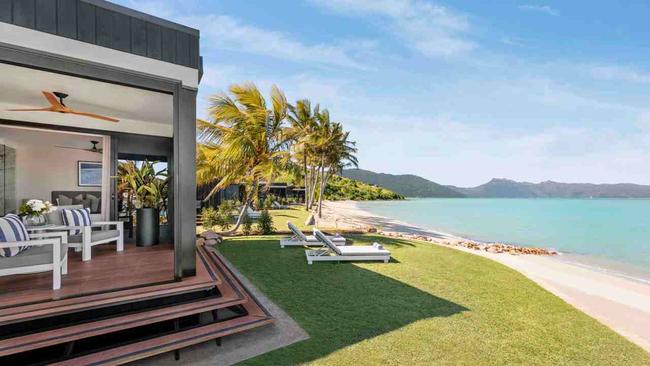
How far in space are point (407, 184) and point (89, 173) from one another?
102 m

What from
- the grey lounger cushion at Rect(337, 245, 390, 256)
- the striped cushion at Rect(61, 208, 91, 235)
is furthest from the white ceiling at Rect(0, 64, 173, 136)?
the grey lounger cushion at Rect(337, 245, 390, 256)

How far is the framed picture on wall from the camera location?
24.2 feet

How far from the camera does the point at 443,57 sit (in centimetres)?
1647

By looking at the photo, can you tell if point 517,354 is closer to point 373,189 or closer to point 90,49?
point 90,49

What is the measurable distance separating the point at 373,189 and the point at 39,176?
61.5m

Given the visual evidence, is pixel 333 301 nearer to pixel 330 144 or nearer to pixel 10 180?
pixel 10 180

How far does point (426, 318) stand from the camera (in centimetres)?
396

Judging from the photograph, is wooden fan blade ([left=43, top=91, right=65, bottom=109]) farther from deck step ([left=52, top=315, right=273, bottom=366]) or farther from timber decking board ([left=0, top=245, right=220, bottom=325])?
deck step ([left=52, top=315, right=273, bottom=366])

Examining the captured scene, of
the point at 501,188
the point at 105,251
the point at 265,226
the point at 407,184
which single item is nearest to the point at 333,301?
the point at 105,251

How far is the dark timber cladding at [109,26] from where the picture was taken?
2.83 metres

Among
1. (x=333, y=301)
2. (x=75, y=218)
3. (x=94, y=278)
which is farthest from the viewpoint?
(x=75, y=218)

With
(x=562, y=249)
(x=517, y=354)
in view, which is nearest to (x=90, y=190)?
(x=517, y=354)

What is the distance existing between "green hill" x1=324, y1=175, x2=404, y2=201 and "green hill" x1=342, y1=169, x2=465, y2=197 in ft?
66.3

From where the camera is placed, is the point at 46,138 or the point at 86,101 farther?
the point at 46,138
